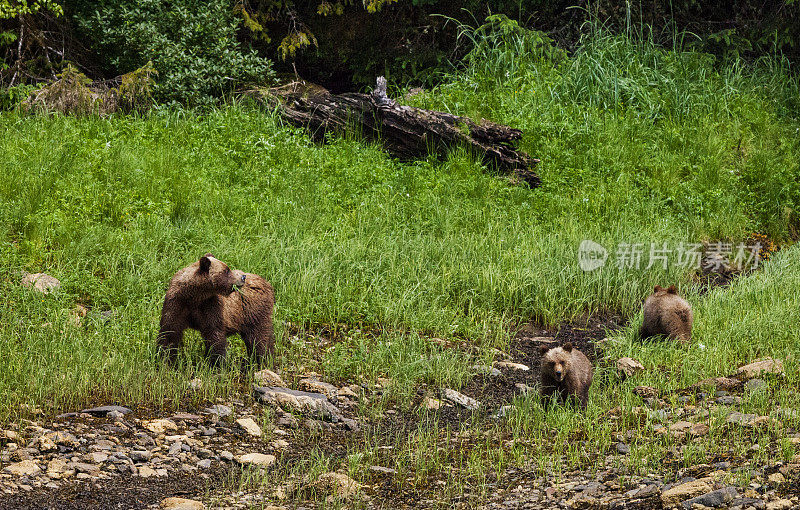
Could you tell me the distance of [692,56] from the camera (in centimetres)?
1422

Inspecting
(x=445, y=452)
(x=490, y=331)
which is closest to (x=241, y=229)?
(x=490, y=331)

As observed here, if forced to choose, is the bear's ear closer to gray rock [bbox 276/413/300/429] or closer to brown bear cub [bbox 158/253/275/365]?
brown bear cub [bbox 158/253/275/365]

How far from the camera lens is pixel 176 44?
12547 mm

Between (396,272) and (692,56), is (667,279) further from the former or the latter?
(692,56)

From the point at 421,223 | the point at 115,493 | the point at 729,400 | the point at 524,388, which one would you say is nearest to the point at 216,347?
the point at 115,493

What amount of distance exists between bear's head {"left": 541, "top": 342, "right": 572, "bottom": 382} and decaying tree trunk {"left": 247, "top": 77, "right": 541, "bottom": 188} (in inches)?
215

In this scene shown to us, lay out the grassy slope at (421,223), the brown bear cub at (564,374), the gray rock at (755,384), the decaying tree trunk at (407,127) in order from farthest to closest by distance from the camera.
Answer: the decaying tree trunk at (407,127)
the grassy slope at (421,223)
the gray rock at (755,384)
the brown bear cub at (564,374)

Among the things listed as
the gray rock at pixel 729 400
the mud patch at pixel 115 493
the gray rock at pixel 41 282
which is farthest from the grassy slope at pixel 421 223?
the mud patch at pixel 115 493

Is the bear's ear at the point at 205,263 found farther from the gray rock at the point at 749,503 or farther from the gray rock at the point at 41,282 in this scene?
the gray rock at the point at 749,503

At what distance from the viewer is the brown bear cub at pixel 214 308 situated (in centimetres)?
594

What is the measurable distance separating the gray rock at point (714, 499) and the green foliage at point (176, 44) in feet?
32.4

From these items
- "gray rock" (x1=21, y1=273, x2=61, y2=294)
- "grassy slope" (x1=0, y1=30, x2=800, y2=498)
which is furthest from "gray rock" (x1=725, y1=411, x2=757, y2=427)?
"gray rock" (x1=21, y1=273, x2=61, y2=294)

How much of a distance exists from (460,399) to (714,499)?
102 inches

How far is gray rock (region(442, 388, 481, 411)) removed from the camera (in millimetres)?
6531
